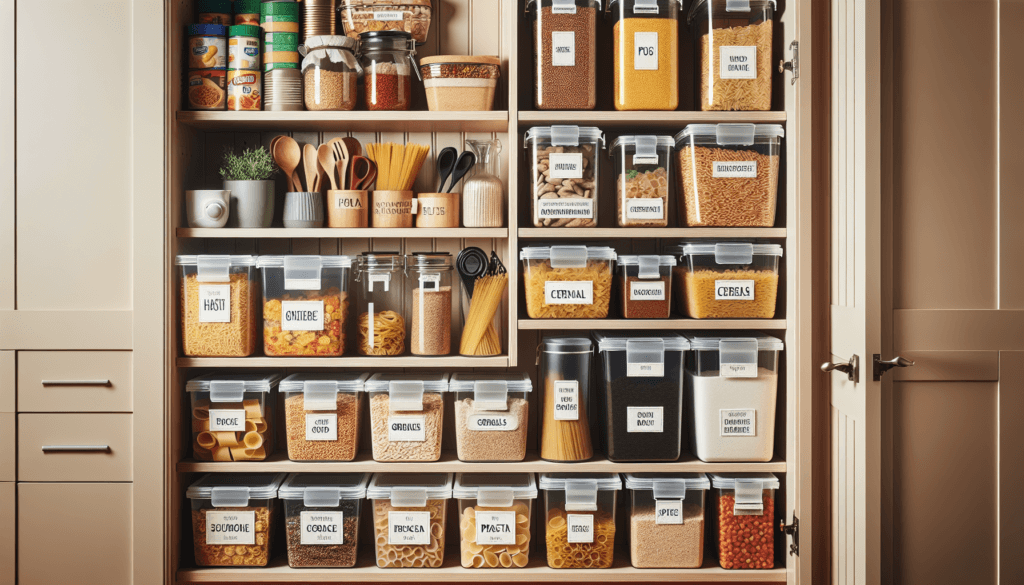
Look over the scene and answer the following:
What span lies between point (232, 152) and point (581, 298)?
1.16m

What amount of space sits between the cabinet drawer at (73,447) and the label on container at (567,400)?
120 centimetres

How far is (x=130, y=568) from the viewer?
2.04 m

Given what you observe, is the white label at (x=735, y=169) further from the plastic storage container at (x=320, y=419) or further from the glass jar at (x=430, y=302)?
the plastic storage container at (x=320, y=419)

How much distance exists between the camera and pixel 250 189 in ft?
6.88

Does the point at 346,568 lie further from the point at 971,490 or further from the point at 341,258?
the point at 971,490

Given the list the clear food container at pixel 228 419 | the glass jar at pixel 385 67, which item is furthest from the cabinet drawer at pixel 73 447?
Answer: the glass jar at pixel 385 67

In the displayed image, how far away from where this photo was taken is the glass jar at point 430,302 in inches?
82.1

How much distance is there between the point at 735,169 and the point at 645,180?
246mm

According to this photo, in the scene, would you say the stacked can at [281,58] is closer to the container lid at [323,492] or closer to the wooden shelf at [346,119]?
the wooden shelf at [346,119]

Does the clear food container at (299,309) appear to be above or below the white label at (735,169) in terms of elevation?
below

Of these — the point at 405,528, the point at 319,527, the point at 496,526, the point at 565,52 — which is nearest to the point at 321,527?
the point at 319,527

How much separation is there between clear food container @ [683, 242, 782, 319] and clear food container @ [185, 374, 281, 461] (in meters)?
1.27

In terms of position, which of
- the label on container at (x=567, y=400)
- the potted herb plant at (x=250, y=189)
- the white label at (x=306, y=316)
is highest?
the potted herb plant at (x=250, y=189)

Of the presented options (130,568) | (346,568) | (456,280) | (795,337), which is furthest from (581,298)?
(130,568)
